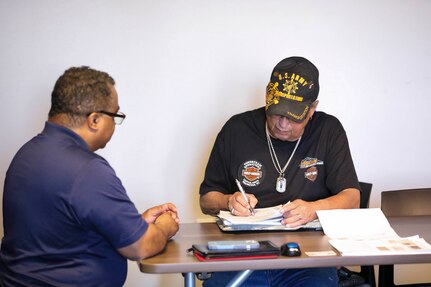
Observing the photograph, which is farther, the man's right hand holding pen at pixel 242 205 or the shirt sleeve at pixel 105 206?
the man's right hand holding pen at pixel 242 205

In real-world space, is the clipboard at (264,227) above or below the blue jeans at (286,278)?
above

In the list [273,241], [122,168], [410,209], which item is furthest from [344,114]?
[273,241]

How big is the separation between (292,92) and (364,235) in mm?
771

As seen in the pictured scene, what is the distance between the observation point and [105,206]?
76.2 inches

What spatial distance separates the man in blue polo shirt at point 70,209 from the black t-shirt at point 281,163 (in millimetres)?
866

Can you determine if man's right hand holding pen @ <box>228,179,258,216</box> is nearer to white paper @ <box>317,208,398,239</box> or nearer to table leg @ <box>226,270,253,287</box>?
white paper @ <box>317,208,398,239</box>

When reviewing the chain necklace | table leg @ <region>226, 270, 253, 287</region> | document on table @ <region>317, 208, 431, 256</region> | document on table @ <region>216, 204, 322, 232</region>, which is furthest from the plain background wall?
table leg @ <region>226, 270, 253, 287</region>

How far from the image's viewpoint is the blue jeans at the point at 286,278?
8.13 ft

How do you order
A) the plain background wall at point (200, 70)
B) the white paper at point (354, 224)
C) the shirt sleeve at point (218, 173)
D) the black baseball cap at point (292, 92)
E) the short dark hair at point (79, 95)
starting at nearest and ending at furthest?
the short dark hair at point (79, 95), the white paper at point (354, 224), the black baseball cap at point (292, 92), the shirt sleeve at point (218, 173), the plain background wall at point (200, 70)

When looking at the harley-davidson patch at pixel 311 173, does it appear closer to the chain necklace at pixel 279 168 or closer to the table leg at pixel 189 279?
the chain necklace at pixel 279 168

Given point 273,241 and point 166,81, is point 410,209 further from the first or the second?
point 166,81

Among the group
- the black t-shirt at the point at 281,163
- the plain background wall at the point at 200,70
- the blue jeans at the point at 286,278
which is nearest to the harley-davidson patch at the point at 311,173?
the black t-shirt at the point at 281,163

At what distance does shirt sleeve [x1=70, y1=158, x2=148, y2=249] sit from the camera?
192 cm

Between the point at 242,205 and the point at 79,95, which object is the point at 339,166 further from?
the point at 79,95
